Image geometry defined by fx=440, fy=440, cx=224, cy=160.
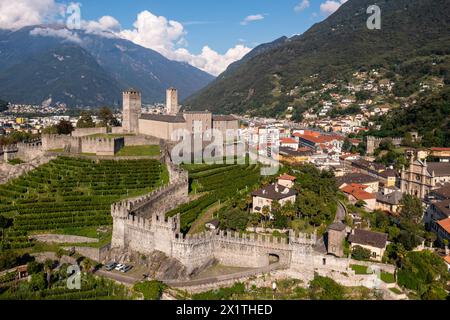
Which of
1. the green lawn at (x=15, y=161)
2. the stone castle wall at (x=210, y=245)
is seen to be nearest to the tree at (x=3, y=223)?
the stone castle wall at (x=210, y=245)

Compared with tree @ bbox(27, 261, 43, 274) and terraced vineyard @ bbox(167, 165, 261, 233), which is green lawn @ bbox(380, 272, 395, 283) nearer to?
terraced vineyard @ bbox(167, 165, 261, 233)

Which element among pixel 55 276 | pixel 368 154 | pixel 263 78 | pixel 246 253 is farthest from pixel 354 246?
pixel 263 78

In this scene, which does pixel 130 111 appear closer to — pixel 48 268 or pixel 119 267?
pixel 119 267

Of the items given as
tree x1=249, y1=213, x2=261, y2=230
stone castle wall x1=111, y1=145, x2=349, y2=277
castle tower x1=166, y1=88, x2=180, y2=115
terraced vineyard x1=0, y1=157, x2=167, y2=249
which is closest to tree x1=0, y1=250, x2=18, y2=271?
terraced vineyard x1=0, y1=157, x2=167, y2=249

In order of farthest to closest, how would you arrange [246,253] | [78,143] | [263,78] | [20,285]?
[263,78]
[78,143]
[246,253]
[20,285]
